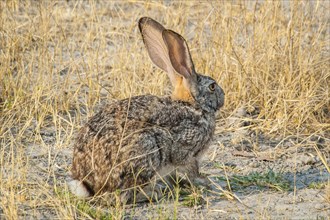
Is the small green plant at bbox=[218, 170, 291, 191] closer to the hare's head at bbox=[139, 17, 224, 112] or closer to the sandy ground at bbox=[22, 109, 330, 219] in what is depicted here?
the sandy ground at bbox=[22, 109, 330, 219]

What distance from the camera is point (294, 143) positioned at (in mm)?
6781

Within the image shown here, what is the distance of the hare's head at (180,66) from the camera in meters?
5.98

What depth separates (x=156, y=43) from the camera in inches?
240

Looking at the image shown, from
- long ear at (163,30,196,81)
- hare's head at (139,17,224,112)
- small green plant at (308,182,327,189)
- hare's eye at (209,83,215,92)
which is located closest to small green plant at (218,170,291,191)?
small green plant at (308,182,327,189)

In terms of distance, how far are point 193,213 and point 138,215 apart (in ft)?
1.13

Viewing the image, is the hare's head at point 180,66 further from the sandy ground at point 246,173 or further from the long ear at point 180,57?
the sandy ground at point 246,173

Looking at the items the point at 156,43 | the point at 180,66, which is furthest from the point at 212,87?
the point at 156,43

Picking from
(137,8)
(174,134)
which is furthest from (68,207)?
(137,8)

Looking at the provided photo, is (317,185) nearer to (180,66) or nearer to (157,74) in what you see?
(180,66)

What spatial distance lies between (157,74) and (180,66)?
146 centimetres

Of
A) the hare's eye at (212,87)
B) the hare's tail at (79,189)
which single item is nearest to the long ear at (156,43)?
the hare's eye at (212,87)

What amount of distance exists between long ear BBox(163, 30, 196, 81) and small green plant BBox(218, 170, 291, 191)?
0.78m

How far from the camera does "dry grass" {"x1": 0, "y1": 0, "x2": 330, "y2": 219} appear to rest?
272 inches

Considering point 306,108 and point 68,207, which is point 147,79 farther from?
point 68,207
